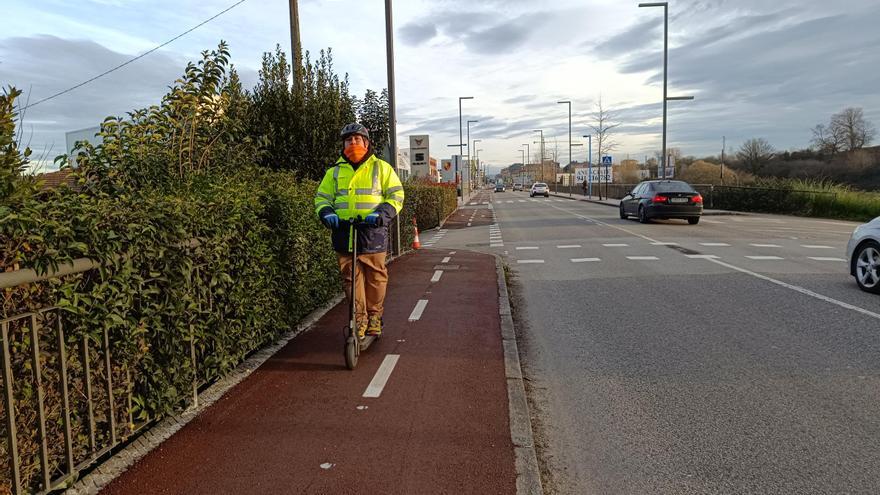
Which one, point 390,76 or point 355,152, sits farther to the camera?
point 390,76

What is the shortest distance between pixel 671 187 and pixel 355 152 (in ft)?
59.1

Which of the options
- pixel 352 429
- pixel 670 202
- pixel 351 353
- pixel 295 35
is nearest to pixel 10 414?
pixel 352 429

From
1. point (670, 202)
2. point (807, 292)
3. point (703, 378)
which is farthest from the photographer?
point (670, 202)

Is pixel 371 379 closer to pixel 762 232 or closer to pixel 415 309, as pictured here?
pixel 415 309

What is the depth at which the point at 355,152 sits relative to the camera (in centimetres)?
500

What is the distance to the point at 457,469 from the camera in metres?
3.10

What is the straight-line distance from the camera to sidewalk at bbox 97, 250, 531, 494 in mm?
2980

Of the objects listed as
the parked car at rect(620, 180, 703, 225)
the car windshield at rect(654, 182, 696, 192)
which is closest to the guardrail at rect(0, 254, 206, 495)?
the parked car at rect(620, 180, 703, 225)

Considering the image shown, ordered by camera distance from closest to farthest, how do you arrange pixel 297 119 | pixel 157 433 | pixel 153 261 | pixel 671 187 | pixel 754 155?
1. pixel 153 261
2. pixel 157 433
3. pixel 297 119
4. pixel 671 187
5. pixel 754 155

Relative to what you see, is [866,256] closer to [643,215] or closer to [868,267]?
[868,267]

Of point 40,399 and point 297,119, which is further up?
point 297,119

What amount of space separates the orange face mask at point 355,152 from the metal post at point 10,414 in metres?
2.97

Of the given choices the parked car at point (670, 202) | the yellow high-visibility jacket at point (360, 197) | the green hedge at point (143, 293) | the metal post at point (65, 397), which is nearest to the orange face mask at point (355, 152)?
Answer: the yellow high-visibility jacket at point (360, 197)

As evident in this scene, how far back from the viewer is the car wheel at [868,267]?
304 inches
